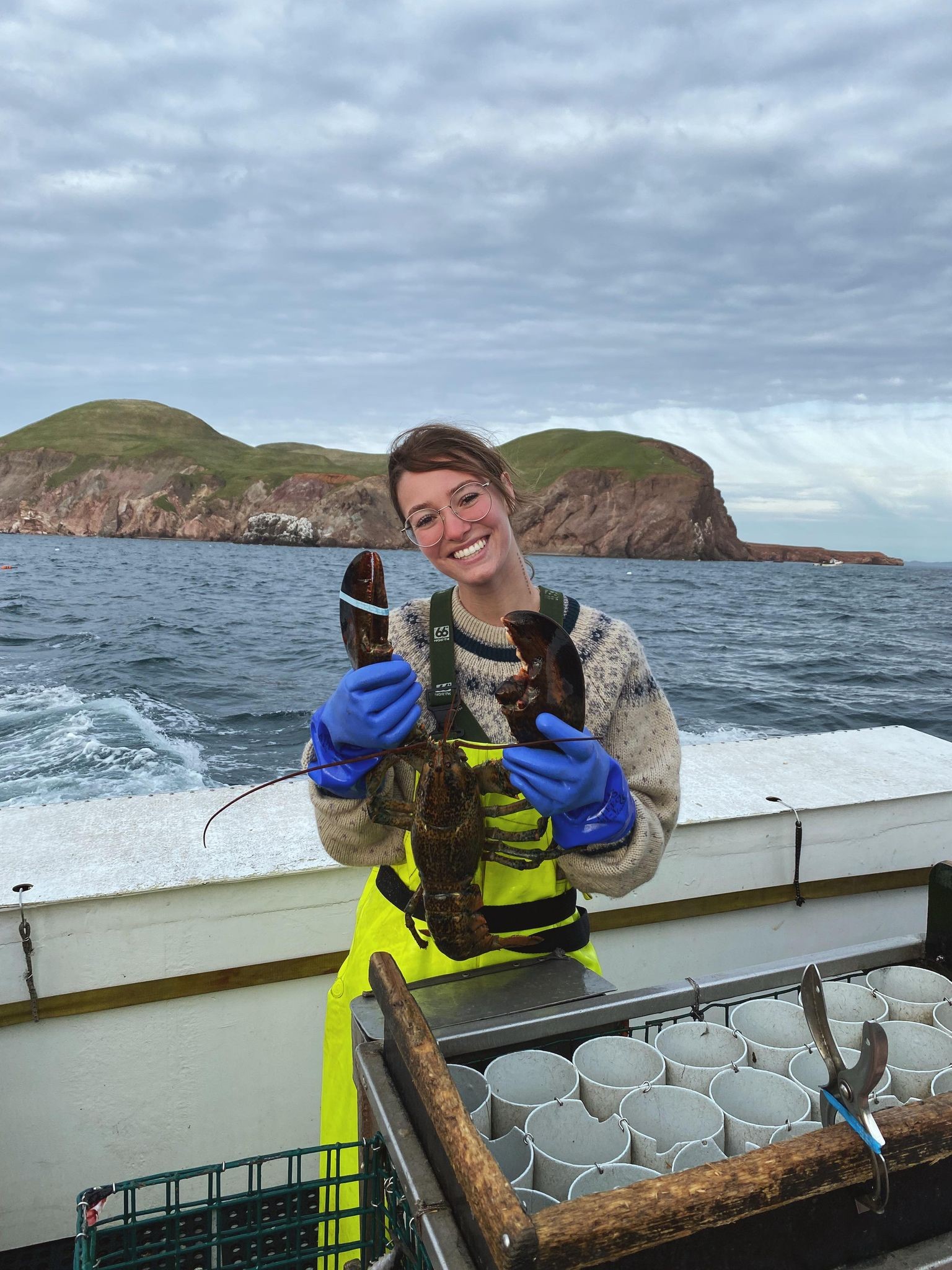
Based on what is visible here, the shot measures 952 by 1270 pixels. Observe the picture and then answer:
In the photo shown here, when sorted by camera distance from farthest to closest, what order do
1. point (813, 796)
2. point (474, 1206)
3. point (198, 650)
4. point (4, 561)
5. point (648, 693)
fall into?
1. point (4, 561)
2. point (198, 650)
3. point (813, 796)
4. point (648, 693)
5. point (474, 1206)

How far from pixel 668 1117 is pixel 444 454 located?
5.16ft

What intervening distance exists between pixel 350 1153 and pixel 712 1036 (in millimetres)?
811

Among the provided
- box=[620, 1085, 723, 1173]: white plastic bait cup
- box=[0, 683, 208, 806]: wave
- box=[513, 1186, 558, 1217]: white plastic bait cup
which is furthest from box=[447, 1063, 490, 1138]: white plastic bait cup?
box=[0, 683, 208, 806]: wave

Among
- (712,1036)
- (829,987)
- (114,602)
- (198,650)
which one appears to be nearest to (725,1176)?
(712,1036)

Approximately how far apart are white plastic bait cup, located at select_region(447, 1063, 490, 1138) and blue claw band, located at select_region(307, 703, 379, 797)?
0.72 m

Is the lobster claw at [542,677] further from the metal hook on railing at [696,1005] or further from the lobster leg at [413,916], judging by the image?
the metal hook on railing at [696,1005]

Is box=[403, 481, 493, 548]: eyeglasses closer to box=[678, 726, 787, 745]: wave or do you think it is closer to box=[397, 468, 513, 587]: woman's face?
box=[397, 468, 513, 587]: woman's face

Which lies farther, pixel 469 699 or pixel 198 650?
pixel 198 650

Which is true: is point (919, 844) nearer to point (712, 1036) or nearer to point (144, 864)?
point (712, 1036)

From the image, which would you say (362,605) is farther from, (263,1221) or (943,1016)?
(943,1016)

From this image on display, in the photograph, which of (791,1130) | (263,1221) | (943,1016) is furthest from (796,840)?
(263,1221)

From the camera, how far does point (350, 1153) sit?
1.80 meters

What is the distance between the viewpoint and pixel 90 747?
28.8ft

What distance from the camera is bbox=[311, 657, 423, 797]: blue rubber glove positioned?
6.26ft
